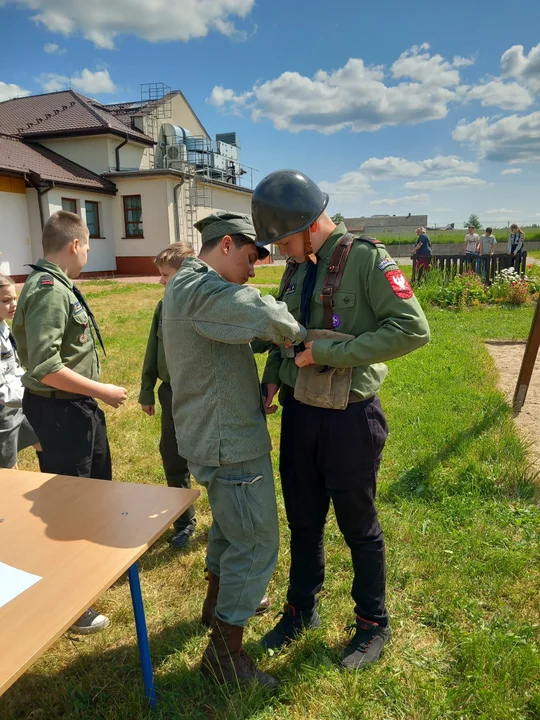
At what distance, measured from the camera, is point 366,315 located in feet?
6.95

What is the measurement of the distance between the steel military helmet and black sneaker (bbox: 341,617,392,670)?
1.75 m

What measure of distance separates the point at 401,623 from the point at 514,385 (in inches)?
174

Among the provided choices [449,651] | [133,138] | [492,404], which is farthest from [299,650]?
[133,138]

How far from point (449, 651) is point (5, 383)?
9.14ft

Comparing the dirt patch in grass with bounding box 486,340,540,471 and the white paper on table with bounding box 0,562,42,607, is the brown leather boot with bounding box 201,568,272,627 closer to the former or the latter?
the white paper on table with bounding box 0,562,42,607

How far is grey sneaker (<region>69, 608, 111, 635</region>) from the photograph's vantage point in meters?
2.64

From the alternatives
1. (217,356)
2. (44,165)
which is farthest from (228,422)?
(44,165)

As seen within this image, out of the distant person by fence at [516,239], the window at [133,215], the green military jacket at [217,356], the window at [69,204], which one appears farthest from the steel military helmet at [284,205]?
the window at [133,215]

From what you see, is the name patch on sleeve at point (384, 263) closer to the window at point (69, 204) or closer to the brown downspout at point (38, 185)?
the brown downspout at point (38, 185)

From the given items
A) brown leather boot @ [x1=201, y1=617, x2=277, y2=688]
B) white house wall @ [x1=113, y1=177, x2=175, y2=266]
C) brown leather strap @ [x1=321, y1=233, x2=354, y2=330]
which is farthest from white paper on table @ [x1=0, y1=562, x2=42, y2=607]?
white house wall @ [x1=113, y1=177, x2=175, y2=266]

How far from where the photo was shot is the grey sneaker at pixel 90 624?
264cm

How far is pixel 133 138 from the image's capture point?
876 inches

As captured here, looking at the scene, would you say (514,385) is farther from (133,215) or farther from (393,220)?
(393,220)

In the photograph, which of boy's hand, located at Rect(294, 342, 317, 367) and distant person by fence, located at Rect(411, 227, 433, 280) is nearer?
boy's hand, located at Rect(294, 342, 317, 367)
